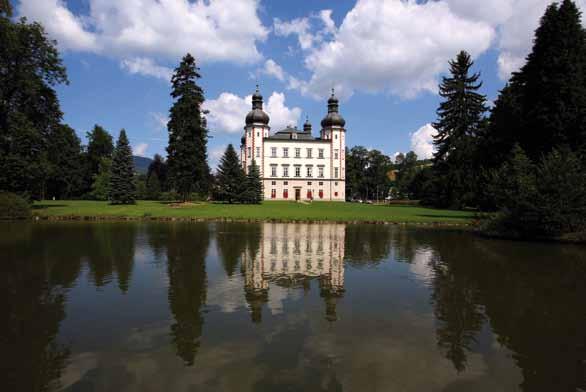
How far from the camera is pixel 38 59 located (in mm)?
32375

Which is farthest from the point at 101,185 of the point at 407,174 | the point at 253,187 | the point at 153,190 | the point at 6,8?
the point at 407,174

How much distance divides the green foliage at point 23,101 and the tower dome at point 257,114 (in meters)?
35.4

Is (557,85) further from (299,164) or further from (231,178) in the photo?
(299,164)

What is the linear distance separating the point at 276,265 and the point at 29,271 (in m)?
6.55

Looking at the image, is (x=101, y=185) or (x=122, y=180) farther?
(x=101, y=185)

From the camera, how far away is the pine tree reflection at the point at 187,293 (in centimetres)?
541

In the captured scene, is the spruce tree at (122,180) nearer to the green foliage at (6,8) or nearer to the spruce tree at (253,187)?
the spruce tree at (253,187)

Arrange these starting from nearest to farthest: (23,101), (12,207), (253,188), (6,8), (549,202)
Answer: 1. (549,202)
2. (12,207)
3. (6,8)
4. (23,101)
5. (253,188)

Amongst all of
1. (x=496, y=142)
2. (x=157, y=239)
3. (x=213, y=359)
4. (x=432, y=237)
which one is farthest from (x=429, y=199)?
(x=213, y=359)

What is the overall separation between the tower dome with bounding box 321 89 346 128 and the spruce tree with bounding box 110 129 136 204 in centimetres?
3590

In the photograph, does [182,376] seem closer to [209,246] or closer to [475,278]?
[475,278]

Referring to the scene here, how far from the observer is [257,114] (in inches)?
2598

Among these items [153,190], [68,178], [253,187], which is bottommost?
[153,190]

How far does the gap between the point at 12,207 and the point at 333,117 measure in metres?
52.9
